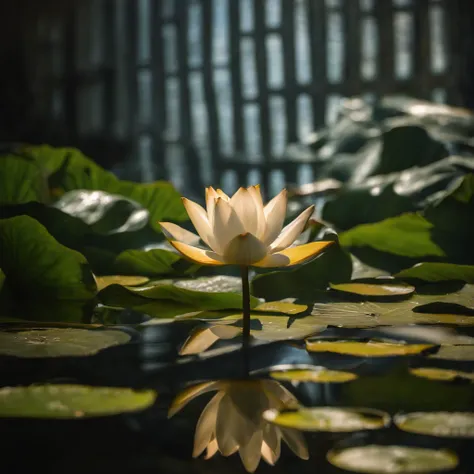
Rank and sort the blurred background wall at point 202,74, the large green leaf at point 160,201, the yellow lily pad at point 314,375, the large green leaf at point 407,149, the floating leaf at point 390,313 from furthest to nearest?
the blurred background wall at point 202,74 → the large green leaf at point 407,149 → the large green leaf at point 160,201 → the floating leaf at point 390,313 → the yellow lily pad at point 314,375

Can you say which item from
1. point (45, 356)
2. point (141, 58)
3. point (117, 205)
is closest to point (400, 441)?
point (45, 356)

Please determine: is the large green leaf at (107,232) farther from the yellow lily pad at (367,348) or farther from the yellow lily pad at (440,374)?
the yellow lily pad at (440,374)

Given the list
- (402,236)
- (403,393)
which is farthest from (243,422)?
(402,236)

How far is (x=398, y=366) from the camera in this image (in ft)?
2.74

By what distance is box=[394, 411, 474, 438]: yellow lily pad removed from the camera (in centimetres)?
60

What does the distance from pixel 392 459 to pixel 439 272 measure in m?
0.82

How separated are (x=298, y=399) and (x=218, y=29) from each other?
4332mm

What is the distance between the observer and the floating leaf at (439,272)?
1.29 m

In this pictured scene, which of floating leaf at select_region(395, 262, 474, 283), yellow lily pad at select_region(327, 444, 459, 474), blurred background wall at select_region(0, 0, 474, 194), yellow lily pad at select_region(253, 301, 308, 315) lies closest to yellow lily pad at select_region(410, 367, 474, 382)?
yellow lily pad at select_region(327, 444, 459, 474)

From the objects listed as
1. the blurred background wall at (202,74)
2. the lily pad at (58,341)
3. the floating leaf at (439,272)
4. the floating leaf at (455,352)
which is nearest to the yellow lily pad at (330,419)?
the floating leaf at (455,352)

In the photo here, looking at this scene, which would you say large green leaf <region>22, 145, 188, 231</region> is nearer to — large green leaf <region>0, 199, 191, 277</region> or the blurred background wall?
large green leaf <region>0, 199, 191, 277</region>

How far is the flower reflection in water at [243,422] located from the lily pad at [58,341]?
240mm

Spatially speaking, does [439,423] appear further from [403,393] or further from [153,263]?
[153,263]

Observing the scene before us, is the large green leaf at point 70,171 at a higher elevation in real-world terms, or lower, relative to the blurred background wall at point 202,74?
lower
